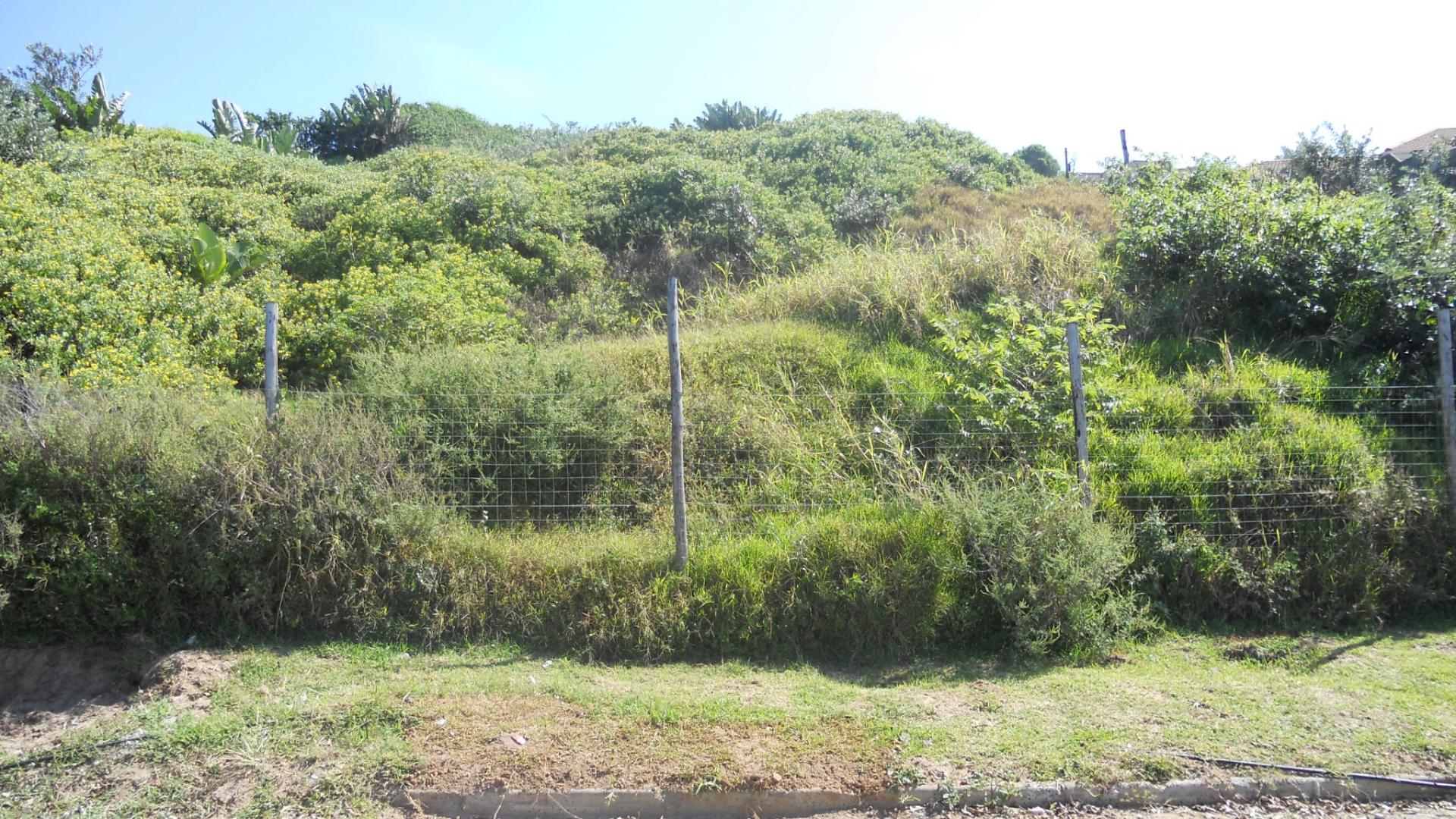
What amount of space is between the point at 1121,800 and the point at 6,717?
20.6 feet

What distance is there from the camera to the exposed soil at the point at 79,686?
5.18 m

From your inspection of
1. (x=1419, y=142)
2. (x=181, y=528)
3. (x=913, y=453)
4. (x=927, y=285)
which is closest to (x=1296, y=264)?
(x=927, y=285)

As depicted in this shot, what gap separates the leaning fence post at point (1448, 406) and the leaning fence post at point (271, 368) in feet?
28.3

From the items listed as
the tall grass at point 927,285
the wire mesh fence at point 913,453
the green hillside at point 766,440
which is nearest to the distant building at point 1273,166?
the green hillside at point 766,440

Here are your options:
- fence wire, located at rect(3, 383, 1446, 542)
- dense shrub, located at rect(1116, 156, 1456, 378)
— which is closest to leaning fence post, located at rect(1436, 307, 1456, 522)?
fence wire, located at rect(3, 383, 1446, 542)

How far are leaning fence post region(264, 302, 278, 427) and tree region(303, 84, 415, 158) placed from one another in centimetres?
2167

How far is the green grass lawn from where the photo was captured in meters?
4.38

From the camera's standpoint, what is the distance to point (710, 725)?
188 inches

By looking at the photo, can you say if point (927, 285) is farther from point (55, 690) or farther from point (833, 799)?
point (55, 690)

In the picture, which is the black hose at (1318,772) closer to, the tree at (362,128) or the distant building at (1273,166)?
the distant building at (1273,166)

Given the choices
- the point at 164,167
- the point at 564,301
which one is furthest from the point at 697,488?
the point at 164,167

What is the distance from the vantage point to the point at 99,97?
20531 millimetres

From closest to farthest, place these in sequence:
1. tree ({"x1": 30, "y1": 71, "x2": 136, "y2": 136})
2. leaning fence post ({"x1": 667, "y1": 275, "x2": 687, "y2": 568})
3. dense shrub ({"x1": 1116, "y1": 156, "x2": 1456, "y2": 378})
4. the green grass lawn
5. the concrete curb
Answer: the concrete curb → the green grass lawn → leaning fence post ({"x1": 667, "y1": 275, "x2": 687, "y2": 568}) → dense shrub ({"x1": 1116, "y1": 156, "x2": 1456, "y2": 378}) → tree ({"x1": 30, "y1": 71, "x2": 136, "y2": 136})

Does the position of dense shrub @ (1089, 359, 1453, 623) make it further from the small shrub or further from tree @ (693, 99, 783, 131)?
tree @ (693, 99, 783, 131)
